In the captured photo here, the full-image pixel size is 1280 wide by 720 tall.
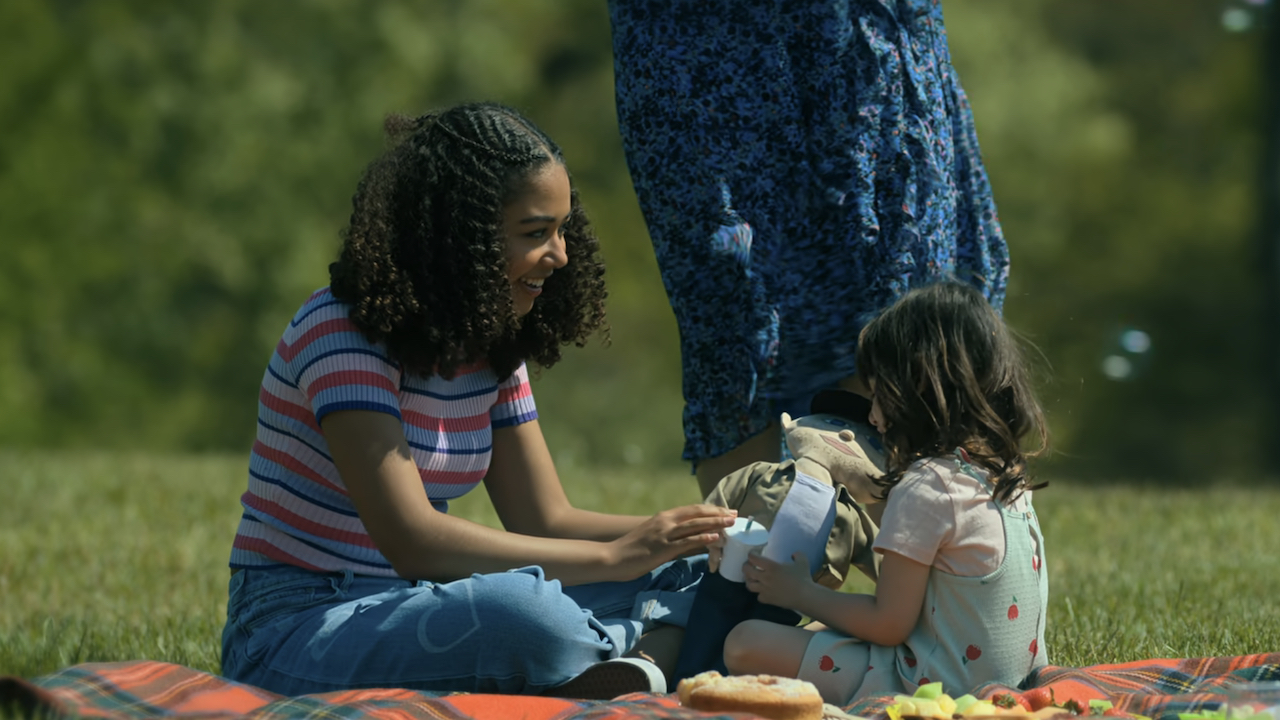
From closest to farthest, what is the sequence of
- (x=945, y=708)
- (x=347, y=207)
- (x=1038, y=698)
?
(x=945, y=708)
(x=1038, y=698)
(x=347, y=207)

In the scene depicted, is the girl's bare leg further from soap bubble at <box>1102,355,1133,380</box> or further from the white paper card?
soap bubble at <box>1102,355,1133,380</box>

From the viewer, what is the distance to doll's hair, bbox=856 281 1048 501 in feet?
8.64

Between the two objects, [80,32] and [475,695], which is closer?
[475,695]

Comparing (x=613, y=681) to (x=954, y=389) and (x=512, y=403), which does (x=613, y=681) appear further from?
(x=954, y=389)

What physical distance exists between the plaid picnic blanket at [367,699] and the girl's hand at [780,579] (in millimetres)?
228

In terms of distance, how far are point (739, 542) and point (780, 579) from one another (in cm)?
10

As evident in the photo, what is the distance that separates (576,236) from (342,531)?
0.81 m

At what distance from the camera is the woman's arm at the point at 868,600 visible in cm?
258

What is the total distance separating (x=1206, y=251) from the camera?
803 inches

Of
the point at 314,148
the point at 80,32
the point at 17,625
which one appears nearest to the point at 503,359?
the point at 17,625

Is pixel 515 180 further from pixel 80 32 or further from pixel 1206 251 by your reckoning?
pixel 1206 251

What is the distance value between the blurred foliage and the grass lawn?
948cm

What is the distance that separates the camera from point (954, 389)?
2.66 metres

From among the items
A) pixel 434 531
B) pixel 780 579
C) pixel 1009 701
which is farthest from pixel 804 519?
pixel 434 531
